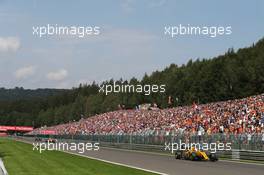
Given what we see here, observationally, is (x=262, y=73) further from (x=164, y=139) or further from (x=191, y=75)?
(x=164, y=139)

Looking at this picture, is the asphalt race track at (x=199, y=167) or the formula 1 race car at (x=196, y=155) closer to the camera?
the asphalt race track at (x=199, y=167)

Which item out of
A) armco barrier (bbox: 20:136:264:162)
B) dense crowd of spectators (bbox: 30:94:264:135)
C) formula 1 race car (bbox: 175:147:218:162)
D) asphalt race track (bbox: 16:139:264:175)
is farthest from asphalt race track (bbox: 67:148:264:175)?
dense crowd of spectators (bbox: 30:94:264:135)

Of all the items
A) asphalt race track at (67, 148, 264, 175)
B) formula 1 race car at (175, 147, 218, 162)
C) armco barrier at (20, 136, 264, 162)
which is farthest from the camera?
armco barrier at (20, 136, 264, 162)

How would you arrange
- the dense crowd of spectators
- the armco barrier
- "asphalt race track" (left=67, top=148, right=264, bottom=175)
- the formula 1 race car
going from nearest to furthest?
"asphalt race track" (left=67, top=148, right=264, bottom=175)
the formula 1 race car
the armco barrier
the dense crowd of spectators

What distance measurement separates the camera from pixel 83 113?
139000mm

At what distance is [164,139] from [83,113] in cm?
10147

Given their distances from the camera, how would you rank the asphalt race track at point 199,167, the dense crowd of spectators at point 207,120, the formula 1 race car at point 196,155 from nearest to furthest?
the asphalt race track at point 199,167
the formula 1 race car at point 196,155
the dense crowd of spectators at point 207,120

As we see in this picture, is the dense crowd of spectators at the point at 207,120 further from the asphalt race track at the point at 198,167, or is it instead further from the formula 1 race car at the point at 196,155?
the asphalt race track at the point at 198,167

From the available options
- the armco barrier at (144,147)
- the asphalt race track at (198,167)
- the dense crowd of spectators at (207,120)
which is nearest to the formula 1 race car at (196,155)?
the asphalt race track at (198,167)

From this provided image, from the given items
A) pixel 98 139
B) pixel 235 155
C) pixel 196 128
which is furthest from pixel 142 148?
pixel 235 155

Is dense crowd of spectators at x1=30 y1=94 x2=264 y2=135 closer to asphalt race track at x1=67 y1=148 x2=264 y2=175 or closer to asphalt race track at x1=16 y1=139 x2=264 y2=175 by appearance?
asphalt race track at x1=16 y1=139 x2=264 y2=175

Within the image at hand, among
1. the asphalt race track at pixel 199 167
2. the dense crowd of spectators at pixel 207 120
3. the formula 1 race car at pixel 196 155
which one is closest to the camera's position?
the asphalt race track at pixel 199 167

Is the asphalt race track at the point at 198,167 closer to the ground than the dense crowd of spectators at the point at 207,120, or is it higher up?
closer to the ground

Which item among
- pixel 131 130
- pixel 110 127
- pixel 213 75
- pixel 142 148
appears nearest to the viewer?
pixel 142 148
